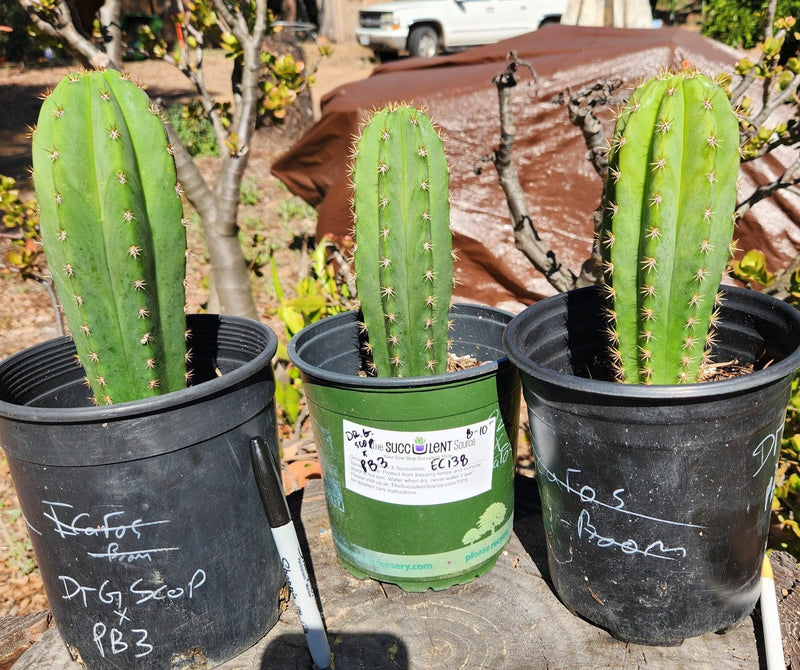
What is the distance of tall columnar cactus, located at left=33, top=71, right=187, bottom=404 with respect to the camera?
1.18 m

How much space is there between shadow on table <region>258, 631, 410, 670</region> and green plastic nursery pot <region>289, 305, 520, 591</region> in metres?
0.16

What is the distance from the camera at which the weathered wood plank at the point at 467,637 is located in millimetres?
1323

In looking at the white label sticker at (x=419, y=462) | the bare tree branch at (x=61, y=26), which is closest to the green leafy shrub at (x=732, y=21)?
the bare tree branch at (x=61, y=26)

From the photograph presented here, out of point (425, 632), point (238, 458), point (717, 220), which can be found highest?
point (717, 220)

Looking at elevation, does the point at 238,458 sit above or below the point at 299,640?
above

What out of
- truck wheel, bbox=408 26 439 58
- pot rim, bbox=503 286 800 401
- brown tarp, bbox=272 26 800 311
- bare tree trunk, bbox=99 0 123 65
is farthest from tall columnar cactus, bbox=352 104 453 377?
truck wheel, bbox=408 26 439 58

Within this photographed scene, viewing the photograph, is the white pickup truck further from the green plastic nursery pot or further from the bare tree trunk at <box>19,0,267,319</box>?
the green plastic nursery pot

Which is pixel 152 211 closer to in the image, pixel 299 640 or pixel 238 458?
pixel 238 458

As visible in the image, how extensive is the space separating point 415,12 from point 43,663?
41.5ft

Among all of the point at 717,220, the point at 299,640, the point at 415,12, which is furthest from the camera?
the point at 415,12

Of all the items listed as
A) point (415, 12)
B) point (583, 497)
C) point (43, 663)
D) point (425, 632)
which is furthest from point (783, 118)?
point (415, 12)

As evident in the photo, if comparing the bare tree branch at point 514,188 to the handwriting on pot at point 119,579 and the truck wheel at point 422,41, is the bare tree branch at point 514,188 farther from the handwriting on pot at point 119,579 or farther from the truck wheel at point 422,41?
the truck wheel at point 422,41

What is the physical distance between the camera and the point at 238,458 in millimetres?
1330

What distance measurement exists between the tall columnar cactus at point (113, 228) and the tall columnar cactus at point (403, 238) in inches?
15.7
